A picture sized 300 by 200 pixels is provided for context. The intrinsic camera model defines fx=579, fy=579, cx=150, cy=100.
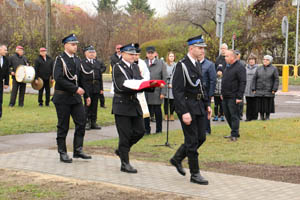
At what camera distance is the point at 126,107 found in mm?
8320

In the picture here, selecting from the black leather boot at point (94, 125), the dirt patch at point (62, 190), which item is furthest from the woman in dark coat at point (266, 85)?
the dirt patch at point (62, 190)

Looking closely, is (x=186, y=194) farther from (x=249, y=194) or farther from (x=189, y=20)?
(x=189, y=20)

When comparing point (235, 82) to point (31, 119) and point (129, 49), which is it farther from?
point (31, 119)

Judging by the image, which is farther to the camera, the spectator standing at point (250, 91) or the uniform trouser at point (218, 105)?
the uniform trouser at point (218, 105)

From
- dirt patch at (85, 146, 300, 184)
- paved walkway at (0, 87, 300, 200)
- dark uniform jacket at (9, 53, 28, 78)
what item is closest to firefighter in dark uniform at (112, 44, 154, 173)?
paved walkway at (0, 87, 300, 200)

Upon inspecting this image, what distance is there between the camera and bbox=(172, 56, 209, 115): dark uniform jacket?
7.64 meters

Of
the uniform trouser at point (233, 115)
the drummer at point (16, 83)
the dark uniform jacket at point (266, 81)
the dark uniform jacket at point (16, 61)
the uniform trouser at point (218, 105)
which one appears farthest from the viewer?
the dark uniform jacket at point (16, 61)

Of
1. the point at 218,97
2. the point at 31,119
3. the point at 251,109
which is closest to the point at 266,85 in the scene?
the point at 251,109

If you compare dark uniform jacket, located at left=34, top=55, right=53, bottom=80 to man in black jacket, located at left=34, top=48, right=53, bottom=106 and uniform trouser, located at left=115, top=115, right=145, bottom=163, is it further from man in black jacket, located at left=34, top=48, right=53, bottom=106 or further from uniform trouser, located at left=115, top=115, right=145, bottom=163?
uniform trouser, located at left=115, top=115, right=145, bottom=163

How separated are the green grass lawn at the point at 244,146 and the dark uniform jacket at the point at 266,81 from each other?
1.51 metres

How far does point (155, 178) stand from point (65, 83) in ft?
7.11

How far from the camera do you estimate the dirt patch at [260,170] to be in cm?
820

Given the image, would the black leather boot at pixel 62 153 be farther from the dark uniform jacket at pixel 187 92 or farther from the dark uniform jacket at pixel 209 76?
the dark uniform jacket at pixel 209 76

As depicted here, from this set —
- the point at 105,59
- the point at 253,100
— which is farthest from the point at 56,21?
the point at 253,100
